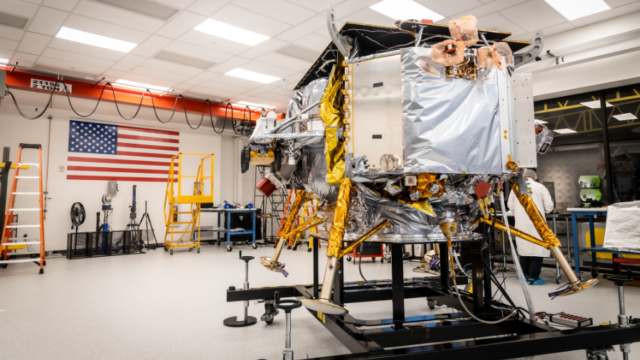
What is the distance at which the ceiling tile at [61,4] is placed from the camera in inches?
162

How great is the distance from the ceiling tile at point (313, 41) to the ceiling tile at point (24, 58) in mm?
3968

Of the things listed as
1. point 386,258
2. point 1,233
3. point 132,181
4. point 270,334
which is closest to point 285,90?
point 270,334

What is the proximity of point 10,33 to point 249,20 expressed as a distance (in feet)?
10.2

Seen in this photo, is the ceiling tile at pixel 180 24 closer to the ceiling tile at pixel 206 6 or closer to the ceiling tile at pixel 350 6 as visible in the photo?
the ceiling tile at pixel 206 6

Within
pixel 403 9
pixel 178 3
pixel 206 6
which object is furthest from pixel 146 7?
pixel 403 9

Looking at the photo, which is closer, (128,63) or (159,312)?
(159,312)

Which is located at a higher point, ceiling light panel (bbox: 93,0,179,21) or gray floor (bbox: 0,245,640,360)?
ceiling light panel (bbox: 93,0,179,21)

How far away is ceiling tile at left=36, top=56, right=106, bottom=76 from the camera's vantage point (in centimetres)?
575

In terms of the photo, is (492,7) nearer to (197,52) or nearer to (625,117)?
(625,117)

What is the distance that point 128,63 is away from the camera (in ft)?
19.3

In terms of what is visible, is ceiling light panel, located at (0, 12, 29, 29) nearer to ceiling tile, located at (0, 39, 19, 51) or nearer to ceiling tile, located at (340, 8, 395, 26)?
ceiling tile, located at (0, 39, 19, 51)

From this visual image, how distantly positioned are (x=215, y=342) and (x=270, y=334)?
36cm

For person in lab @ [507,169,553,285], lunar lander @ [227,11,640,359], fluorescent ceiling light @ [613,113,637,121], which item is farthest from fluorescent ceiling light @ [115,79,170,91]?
fluorescent ceiling light @ [613,113,637,121]

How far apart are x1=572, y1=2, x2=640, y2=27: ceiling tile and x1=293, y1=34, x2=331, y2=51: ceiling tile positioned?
3.22 m
